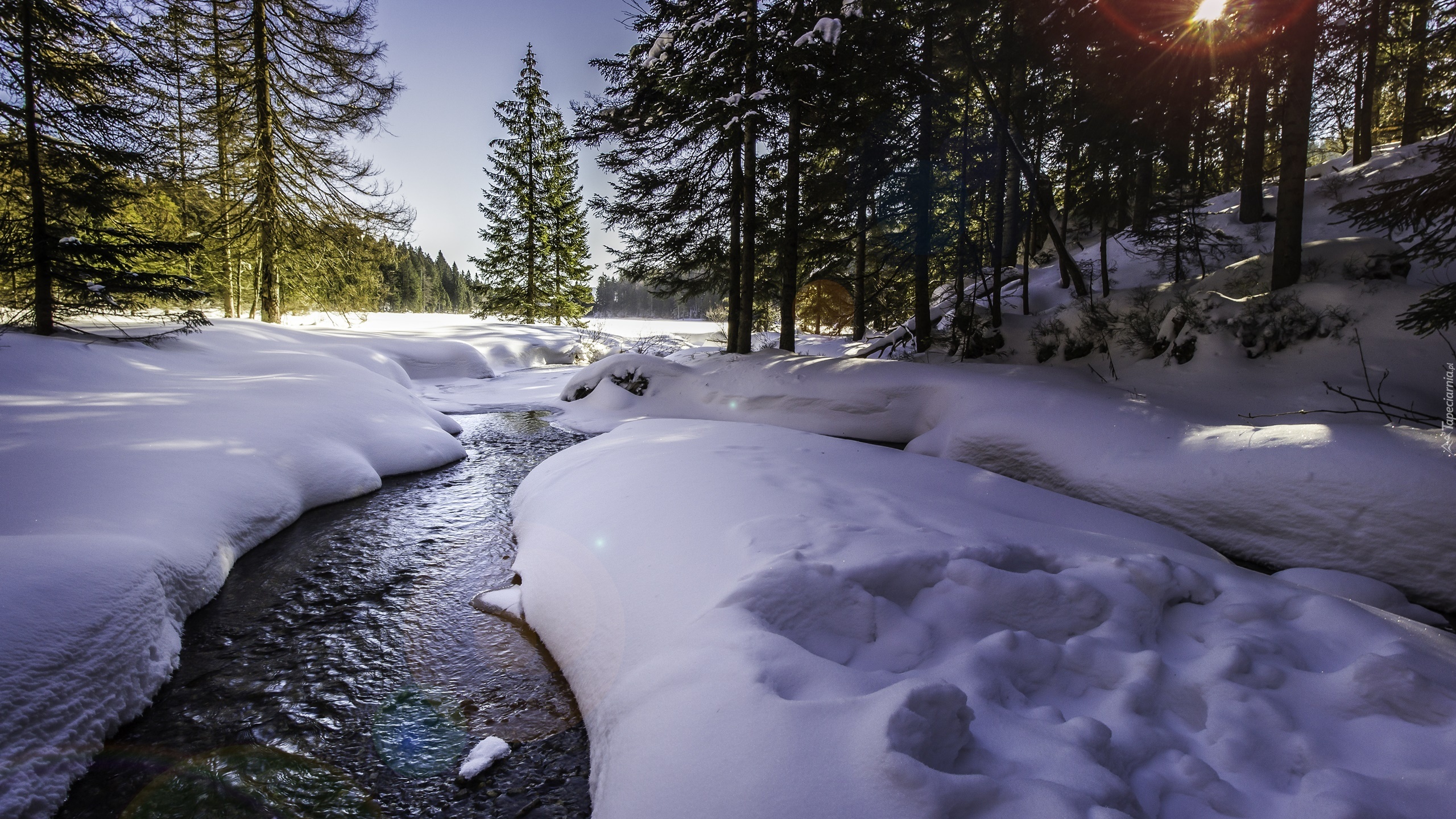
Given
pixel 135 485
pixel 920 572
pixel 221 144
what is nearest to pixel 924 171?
pixel 920 572

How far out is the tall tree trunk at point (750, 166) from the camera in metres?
10.0

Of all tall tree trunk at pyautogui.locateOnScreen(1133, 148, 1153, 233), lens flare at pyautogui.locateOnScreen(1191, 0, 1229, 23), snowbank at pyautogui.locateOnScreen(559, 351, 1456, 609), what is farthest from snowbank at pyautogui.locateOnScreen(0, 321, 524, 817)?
tall tree trunk at pyautogui.locateOnScreen(1133, 148, 1153, 233)

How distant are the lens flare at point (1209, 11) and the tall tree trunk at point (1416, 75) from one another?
573 centimetres

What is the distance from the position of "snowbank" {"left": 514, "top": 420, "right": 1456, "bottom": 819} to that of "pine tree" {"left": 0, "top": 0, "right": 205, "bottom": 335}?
8.33m

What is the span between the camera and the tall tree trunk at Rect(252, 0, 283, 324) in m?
12.1

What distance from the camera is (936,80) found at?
903cm

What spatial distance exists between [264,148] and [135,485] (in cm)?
1245

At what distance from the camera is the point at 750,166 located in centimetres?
1070

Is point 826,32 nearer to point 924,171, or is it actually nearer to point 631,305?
point 924,171

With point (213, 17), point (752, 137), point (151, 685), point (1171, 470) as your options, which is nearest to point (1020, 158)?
point (752, 137)

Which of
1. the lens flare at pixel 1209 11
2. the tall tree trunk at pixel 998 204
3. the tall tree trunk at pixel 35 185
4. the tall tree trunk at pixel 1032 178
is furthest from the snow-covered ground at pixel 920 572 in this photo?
the lens flare at pixel 1209 11

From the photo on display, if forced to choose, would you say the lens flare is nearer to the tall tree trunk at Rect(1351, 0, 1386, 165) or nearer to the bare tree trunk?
the bare tree trunk

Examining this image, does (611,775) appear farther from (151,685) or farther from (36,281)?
(36,281)

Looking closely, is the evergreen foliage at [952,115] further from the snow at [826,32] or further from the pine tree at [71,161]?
the pine tree at [71,161]
